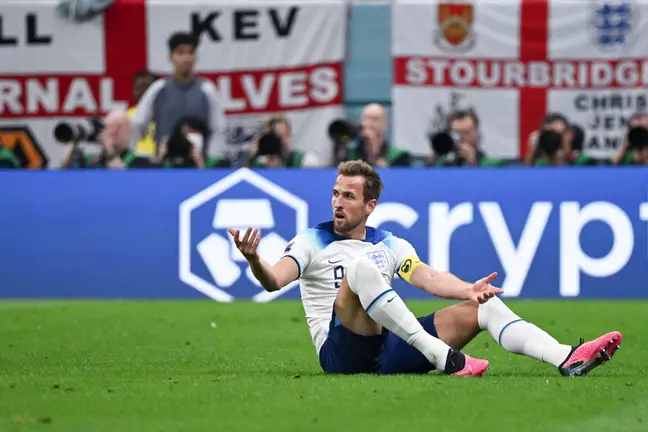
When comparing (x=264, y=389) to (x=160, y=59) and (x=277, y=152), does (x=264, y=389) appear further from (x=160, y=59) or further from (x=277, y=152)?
(x=160, y=59)

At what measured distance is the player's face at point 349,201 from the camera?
8461 mm

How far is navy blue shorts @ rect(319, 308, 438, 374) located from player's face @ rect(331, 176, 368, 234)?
607 mm

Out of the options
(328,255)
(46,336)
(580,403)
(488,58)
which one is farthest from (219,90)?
(580,403)

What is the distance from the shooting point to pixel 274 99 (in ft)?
64.0

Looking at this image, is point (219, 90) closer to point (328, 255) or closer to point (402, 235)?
point (402, 235)

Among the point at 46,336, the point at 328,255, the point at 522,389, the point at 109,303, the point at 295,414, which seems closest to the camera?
the point at 295,414

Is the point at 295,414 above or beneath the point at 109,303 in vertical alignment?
above

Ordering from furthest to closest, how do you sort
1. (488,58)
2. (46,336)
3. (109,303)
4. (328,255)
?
(488,58), (109,303), (46,336), (328,255)

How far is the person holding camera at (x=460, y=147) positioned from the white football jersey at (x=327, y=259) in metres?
8.32

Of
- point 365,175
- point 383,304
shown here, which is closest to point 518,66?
point 365,175

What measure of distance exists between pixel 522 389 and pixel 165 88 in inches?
426

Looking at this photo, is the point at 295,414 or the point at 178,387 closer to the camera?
the point at 295,414

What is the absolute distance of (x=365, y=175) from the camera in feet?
28.0

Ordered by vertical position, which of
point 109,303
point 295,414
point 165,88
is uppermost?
point 165,88
